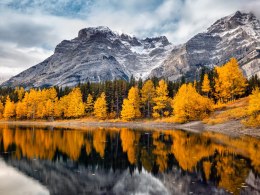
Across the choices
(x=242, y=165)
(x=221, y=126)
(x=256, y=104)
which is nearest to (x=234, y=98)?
(x=221, y=126)

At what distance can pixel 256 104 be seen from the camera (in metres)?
66.4

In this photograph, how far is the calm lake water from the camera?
2470cm

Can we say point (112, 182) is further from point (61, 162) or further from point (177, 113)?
point (177, 113)

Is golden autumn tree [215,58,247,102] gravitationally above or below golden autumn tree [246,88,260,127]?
above

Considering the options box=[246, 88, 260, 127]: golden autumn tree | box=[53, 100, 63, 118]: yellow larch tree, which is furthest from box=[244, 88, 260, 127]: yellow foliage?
box=[53, 100, 63, 118]: yellow larch tree

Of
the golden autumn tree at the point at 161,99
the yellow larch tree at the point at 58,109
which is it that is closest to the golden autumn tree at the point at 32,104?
the yellow larch tree at the point at 58,109

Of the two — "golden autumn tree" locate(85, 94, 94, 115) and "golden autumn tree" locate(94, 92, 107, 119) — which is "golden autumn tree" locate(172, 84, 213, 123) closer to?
"golden autumn tree" locate(94, 92, 107, 119)

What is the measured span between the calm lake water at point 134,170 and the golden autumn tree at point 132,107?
229 feet

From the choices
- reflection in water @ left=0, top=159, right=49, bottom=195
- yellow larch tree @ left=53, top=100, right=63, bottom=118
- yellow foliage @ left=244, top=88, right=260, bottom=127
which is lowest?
reflection in water @ left=0, top=159, right=49, bottom=195

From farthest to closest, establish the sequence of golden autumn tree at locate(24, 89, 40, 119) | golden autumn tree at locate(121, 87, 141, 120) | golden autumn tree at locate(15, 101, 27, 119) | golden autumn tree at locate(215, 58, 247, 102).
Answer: golden autumn tree at locate(15, 101, 27, 119) → golden autumn tree at locate(24, 89, 40, 119) → golden autumn tree at locate(121, 87, 141, 120) → golden autumn tree at locate(215, 58, 247, 102)

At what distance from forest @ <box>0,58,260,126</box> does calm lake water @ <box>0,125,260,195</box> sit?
1290 inches

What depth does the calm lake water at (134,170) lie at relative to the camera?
2470cm

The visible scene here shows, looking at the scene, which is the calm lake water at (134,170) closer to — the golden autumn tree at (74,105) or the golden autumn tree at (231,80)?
the golden autumn tree at (231,80)

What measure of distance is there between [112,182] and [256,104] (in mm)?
48026
